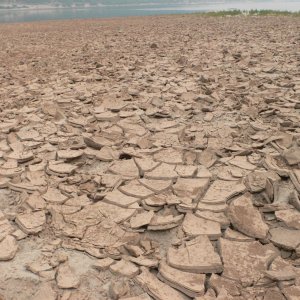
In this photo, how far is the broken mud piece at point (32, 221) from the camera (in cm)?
221

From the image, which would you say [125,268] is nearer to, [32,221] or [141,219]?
[141,219]

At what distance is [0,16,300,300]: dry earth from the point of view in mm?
1829

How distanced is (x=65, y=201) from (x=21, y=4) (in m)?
121

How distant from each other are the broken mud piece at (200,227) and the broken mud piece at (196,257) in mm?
53

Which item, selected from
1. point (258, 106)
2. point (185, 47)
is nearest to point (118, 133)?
point (258, 106)

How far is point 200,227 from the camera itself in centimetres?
218

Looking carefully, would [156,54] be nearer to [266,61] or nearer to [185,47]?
[185,47]

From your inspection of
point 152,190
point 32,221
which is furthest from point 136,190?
point 32,221

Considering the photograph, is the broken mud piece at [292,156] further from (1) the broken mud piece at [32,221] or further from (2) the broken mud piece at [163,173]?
(1) the broken mud piece at [32,221]

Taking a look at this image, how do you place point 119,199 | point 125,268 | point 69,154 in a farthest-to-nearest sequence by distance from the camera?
point 69,154 < point 119,199 < point 125,268

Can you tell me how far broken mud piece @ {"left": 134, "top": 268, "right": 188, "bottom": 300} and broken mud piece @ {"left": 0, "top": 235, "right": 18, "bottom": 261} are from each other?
0.70 metres

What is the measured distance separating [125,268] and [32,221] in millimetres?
730


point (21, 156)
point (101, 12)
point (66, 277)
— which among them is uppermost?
point (66, 277)

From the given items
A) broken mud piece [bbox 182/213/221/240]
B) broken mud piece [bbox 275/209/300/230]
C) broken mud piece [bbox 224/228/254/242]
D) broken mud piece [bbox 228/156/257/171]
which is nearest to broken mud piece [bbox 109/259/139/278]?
broken mud piece [bbox 182/213/221/240]
